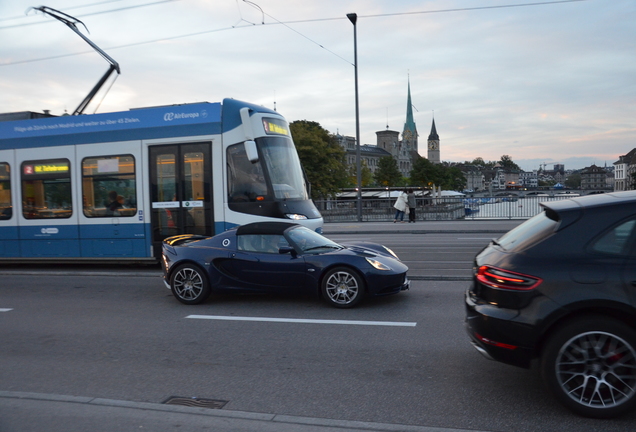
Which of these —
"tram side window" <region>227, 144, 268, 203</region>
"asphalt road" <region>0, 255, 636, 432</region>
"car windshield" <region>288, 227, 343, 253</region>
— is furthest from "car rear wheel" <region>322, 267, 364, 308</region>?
"tram side window" <region>227, 144, 268, 203</region>

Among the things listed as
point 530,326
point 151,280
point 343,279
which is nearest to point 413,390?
point 530,326

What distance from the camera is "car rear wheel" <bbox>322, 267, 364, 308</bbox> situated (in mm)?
7902

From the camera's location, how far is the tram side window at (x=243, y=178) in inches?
429

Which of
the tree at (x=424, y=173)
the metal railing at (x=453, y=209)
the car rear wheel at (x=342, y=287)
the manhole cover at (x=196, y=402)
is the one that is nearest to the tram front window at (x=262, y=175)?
the car rear wheel at (x=342, y=287)

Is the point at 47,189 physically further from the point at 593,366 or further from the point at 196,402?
the point at 593,366

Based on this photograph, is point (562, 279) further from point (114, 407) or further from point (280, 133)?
point (280, 133)

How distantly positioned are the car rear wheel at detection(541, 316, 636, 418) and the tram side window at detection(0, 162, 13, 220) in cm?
1239

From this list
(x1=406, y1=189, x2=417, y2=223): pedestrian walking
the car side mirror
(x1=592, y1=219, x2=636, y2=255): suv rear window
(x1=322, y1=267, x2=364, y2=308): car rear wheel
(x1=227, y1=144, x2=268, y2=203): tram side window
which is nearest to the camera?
(x1=592, y1=219, x2=636, y2=255): suv rear window

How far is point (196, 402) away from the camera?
4.66 meters

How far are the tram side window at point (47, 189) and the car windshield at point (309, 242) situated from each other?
20.6ft

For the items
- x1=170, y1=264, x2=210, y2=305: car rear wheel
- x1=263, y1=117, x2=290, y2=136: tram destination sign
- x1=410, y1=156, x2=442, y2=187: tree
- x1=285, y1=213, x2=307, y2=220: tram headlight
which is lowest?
x1=170, y1=264, x2=210, y2=305: car rear wheel

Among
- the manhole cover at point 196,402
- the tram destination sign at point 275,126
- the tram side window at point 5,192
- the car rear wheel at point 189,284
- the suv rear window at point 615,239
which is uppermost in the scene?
the tram destination sign at point 275,126

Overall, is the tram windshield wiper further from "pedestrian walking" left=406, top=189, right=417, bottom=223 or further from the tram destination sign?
"pedestrian walking" left=406, top=189, right=417, bottom=223

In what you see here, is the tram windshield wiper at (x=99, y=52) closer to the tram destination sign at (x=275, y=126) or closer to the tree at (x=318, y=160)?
the tram destination sign at (x=275, y=126)
